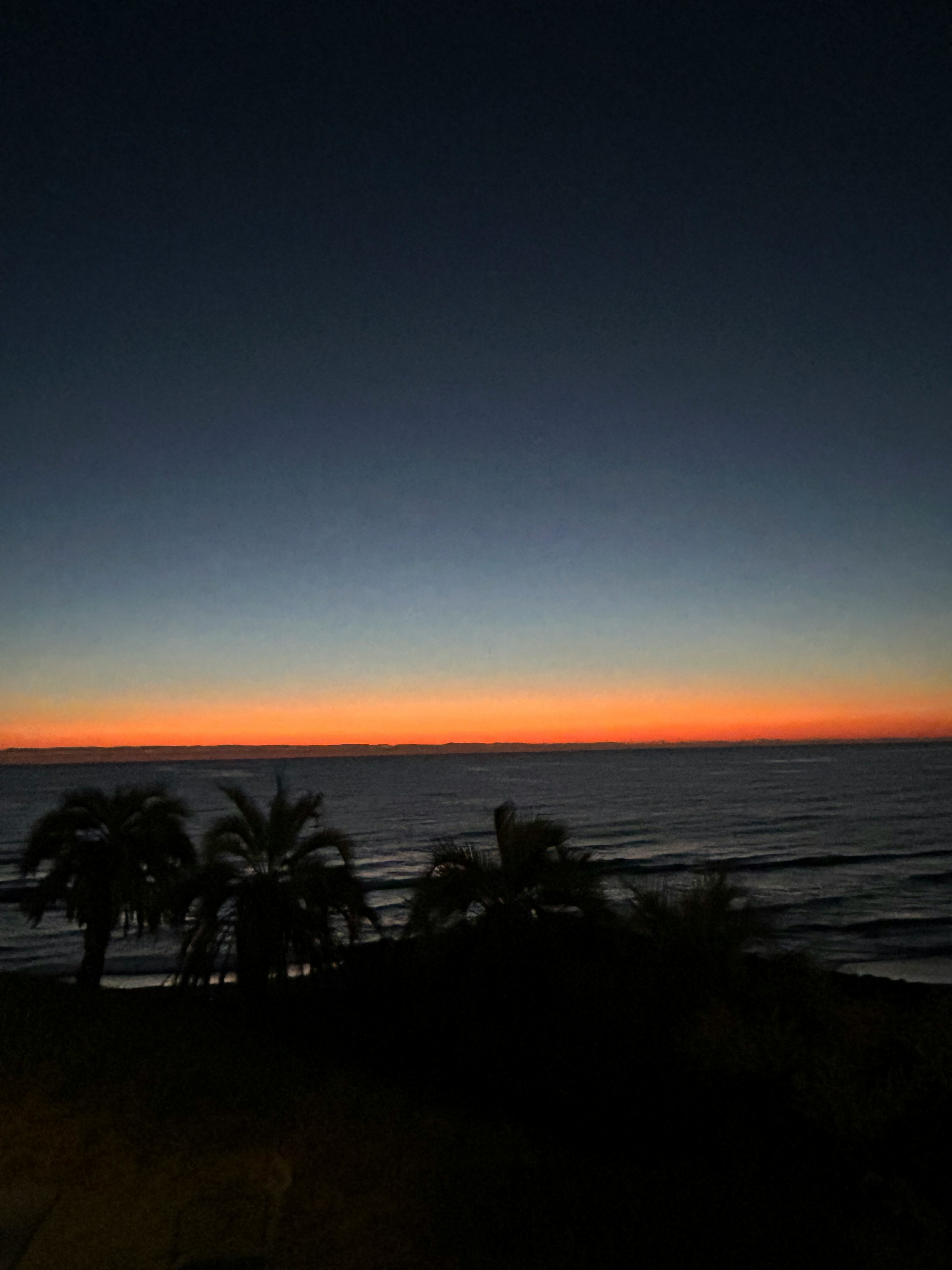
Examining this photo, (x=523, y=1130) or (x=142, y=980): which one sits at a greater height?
(x=523, y=1130)

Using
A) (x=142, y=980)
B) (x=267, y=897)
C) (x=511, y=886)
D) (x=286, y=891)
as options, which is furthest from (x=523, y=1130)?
(x=142, y=980)

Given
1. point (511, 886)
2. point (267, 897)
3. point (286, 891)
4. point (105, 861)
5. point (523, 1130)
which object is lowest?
point (523, 1130)

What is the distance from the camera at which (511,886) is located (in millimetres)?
16609

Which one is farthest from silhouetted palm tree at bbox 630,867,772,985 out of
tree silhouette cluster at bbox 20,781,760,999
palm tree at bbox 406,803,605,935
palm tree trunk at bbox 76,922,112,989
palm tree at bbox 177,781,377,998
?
palm tree trunk at bbox 76,922,112,989

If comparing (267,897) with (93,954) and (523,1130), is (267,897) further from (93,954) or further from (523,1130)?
(523,1130)

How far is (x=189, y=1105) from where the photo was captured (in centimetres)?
982

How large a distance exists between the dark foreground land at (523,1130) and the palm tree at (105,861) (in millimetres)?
5221

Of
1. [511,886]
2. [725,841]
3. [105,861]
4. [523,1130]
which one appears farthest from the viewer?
[725,841]

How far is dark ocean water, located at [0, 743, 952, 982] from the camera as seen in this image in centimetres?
3450

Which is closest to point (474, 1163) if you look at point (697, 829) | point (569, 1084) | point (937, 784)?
point (569, 1084)

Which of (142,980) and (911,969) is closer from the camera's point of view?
(911,969)

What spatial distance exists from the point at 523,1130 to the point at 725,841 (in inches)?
2305

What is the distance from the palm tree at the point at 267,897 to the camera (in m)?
18.6

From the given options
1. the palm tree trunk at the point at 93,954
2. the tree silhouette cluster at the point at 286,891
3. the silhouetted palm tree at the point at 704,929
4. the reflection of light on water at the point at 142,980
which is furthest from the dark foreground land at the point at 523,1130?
the reflection of light on water at the point at 142,980
